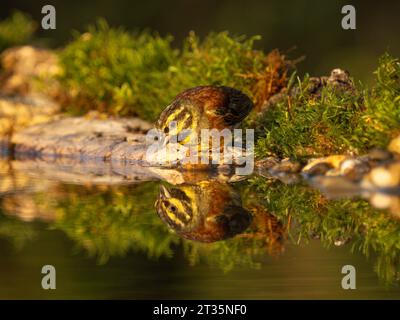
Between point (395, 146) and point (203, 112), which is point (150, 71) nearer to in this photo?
point (203, 112)

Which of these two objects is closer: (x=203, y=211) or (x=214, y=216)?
(x=214, y=216)

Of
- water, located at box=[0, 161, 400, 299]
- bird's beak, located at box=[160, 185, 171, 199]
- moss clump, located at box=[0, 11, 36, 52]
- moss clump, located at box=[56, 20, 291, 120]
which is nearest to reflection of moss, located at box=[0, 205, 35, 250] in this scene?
water, located at box=[0, 161, 400, 299]

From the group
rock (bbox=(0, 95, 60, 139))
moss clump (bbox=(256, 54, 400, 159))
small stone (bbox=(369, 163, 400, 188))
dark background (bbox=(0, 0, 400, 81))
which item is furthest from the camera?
dark background (bbox=(0, 0, 400, 81))

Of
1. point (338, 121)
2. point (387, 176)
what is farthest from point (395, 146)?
point (338, 121)

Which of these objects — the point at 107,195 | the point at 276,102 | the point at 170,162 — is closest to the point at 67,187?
the point at 107,195

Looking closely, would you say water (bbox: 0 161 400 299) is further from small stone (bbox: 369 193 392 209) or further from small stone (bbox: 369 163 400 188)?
small stone (bbox: 369 163 400 188)

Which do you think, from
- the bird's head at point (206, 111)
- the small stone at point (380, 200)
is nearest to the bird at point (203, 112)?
the bird's head at point (206, 111)

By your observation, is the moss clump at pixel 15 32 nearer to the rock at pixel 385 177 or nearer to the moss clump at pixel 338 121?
the moss clump at pixel 338 121
